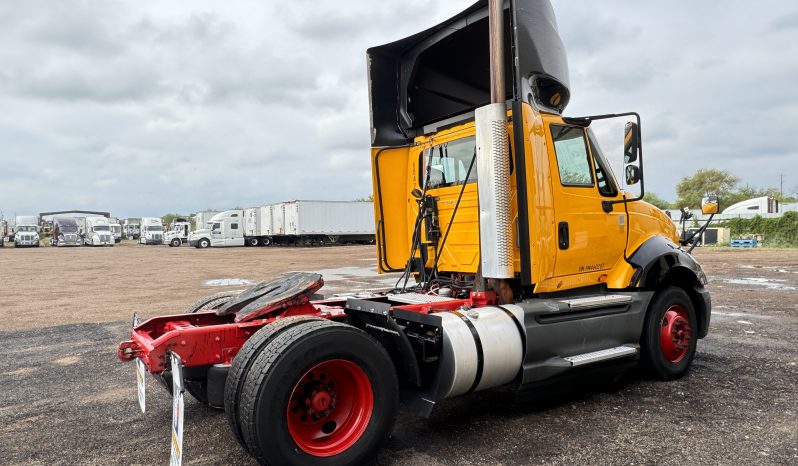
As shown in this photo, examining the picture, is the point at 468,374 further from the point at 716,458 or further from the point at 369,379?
→ the point at 716,458

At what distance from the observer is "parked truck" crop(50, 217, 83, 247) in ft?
174

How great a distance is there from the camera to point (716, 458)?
3.70 metres

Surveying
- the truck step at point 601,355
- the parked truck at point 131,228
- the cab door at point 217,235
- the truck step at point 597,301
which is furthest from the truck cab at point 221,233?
the truck step at point 601,355

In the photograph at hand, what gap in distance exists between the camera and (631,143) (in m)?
4.90

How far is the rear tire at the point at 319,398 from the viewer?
3238 mm

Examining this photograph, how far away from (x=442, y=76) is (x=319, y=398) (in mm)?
3869

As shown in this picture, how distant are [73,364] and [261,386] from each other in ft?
14.6

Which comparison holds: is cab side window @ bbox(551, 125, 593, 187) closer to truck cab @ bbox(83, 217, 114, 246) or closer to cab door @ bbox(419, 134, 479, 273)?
cab door @ bbox(419, 134, 479, 273)

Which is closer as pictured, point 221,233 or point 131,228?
point 221,233

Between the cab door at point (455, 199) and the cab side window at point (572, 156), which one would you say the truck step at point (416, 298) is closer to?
the cab door at point (455, 199)

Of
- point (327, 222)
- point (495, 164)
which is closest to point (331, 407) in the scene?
point (495, 164)

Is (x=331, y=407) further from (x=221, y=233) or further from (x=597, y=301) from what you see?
(x=221, y=233)

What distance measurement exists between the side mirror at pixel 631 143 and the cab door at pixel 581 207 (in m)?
0.37

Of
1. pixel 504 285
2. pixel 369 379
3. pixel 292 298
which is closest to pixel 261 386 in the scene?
→ pixel 369 379
